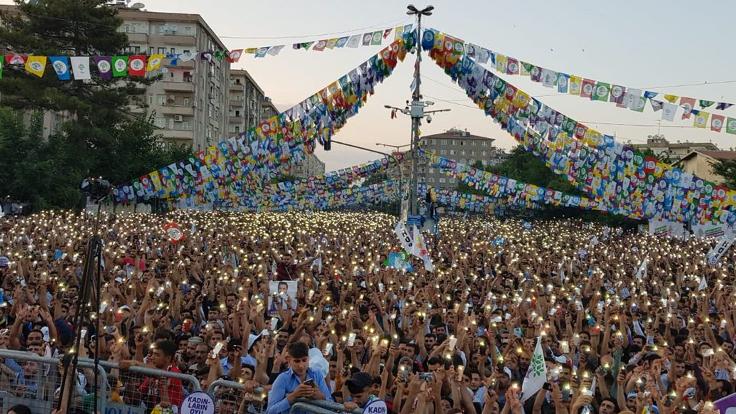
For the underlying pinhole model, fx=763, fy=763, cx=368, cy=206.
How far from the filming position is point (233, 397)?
6.06 meters

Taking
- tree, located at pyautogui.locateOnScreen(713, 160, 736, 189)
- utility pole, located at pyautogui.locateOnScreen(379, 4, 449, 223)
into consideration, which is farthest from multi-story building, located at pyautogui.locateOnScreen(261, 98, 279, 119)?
utility pole, located at pyautogui.locateOnScreen(379, 4, 449, 223)

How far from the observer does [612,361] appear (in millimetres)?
8961

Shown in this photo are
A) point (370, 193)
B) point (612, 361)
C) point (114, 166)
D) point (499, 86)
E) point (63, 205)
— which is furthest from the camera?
point (370, 193)

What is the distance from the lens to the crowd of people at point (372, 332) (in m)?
6.40

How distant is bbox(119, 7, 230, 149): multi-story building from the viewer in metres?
65.7

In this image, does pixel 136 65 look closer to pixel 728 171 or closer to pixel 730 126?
pixel 730 126

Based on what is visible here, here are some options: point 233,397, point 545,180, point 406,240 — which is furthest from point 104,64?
point 545,180

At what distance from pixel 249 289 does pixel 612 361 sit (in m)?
6.77

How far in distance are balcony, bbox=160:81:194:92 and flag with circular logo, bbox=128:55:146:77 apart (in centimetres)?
4956

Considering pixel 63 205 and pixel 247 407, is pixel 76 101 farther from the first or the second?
pixel 247 407

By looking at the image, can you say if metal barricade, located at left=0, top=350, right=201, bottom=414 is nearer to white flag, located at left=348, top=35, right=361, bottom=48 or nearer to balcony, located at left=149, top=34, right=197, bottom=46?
white flag, located at left=348, top=35, right=361, bottom=48

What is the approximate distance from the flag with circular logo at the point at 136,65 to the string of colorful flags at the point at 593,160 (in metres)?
8.18

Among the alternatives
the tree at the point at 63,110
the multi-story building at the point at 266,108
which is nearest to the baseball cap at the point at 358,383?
the tree at the point at 63,110

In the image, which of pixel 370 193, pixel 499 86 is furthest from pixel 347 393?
pixel 370 193
